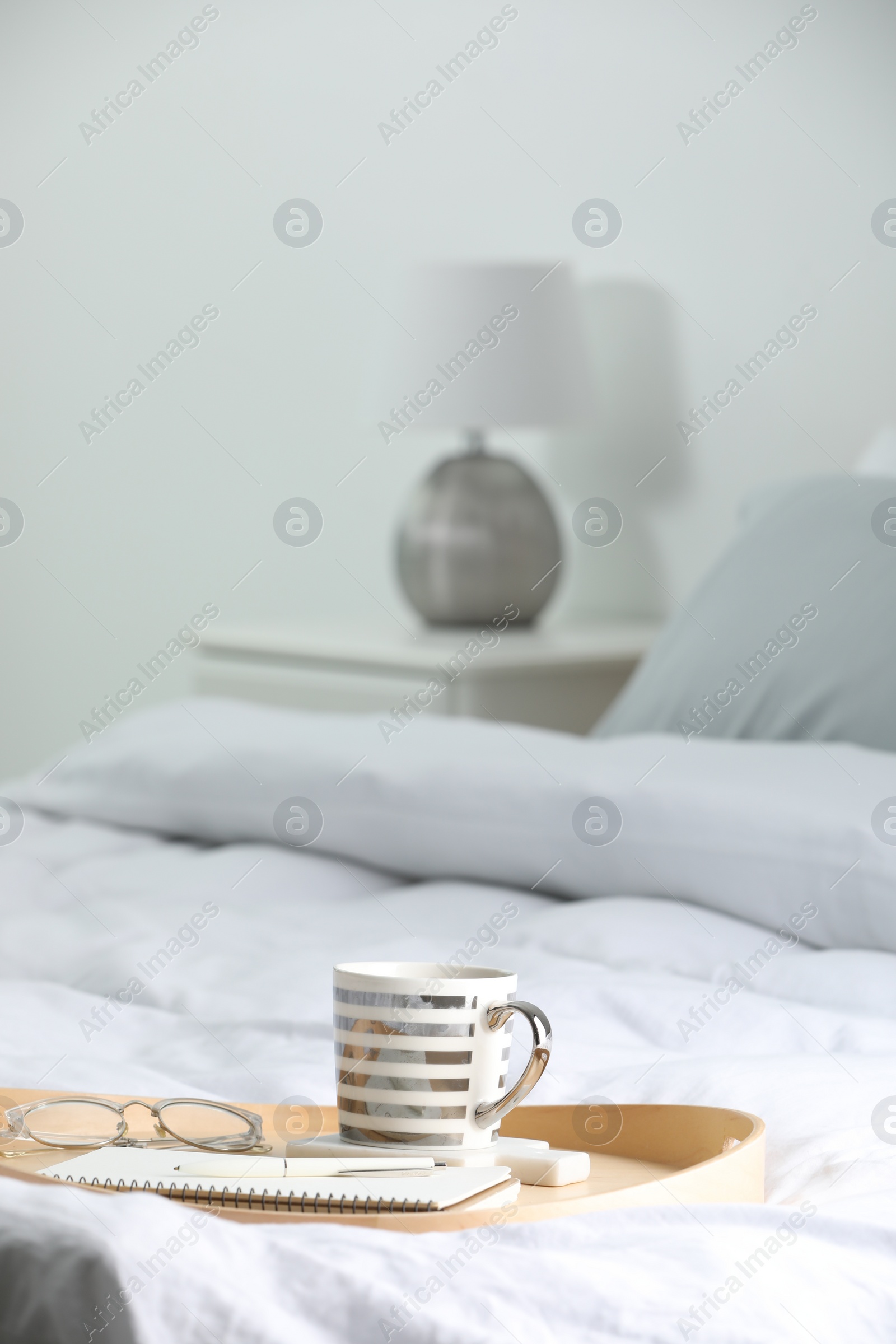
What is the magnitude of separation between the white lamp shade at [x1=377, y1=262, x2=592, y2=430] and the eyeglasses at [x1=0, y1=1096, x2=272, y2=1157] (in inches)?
76.5

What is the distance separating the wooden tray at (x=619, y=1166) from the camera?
1.64 feet

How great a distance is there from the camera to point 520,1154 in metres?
0.57

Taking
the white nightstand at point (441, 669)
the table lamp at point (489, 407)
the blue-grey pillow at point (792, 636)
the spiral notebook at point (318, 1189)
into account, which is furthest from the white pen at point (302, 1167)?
the table lamp at point (489, 407)

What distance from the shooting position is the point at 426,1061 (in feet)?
1.90

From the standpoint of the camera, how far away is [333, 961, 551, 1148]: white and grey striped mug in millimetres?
575

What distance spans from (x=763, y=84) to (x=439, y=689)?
1.12m

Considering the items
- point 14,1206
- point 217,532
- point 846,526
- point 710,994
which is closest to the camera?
point 14,1206

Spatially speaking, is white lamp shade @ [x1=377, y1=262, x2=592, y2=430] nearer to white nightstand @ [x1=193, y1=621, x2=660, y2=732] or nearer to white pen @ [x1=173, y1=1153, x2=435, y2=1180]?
white nightstand @ [x1=193, y1=621, x2=660, y2=732]

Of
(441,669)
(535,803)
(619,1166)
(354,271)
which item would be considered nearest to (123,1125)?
(619,1166)

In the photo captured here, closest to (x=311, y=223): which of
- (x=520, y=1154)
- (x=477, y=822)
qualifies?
(x=477, y=822)

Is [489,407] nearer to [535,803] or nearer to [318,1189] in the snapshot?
[535,803]

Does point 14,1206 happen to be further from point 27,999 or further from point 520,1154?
point 27,999

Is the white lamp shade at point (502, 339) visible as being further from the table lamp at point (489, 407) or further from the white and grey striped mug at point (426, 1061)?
the white and grey striped mug at point (426, 1061)

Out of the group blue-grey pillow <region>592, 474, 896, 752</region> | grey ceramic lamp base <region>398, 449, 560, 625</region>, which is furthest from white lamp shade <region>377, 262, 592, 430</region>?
blue-grey pillow <region>592, 474, 896, 752</region>
